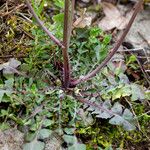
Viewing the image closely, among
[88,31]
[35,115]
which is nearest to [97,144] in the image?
[35,115]

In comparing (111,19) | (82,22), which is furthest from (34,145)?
(111,19)

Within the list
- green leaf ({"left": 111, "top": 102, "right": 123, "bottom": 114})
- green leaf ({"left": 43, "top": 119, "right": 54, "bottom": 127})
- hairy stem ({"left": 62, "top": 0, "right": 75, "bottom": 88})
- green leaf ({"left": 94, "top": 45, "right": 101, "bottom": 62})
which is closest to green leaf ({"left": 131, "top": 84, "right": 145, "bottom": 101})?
green leaf ({"left": 111, "top": 102, "right": 123, "bottom": 114})

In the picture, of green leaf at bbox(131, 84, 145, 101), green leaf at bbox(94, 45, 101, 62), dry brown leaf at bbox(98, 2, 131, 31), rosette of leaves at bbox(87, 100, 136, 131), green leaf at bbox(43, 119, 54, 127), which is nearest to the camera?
green leaf at bbox(43, 119, 54, 127)

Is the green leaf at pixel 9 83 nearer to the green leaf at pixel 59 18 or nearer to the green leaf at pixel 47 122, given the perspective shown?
the green leaf at pixel 47 122

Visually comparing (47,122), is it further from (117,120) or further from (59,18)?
(59,18)

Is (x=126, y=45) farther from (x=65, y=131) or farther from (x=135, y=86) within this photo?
(x=65, y=131)

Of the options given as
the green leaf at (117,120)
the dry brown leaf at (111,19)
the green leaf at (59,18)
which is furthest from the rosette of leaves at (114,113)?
the dry brown leaf at (111,19)

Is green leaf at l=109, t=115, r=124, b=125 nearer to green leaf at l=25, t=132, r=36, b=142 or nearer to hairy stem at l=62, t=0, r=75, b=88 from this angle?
hairy stem at l=62, t=0, r=75, b=88

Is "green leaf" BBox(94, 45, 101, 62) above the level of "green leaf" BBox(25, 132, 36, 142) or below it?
above
